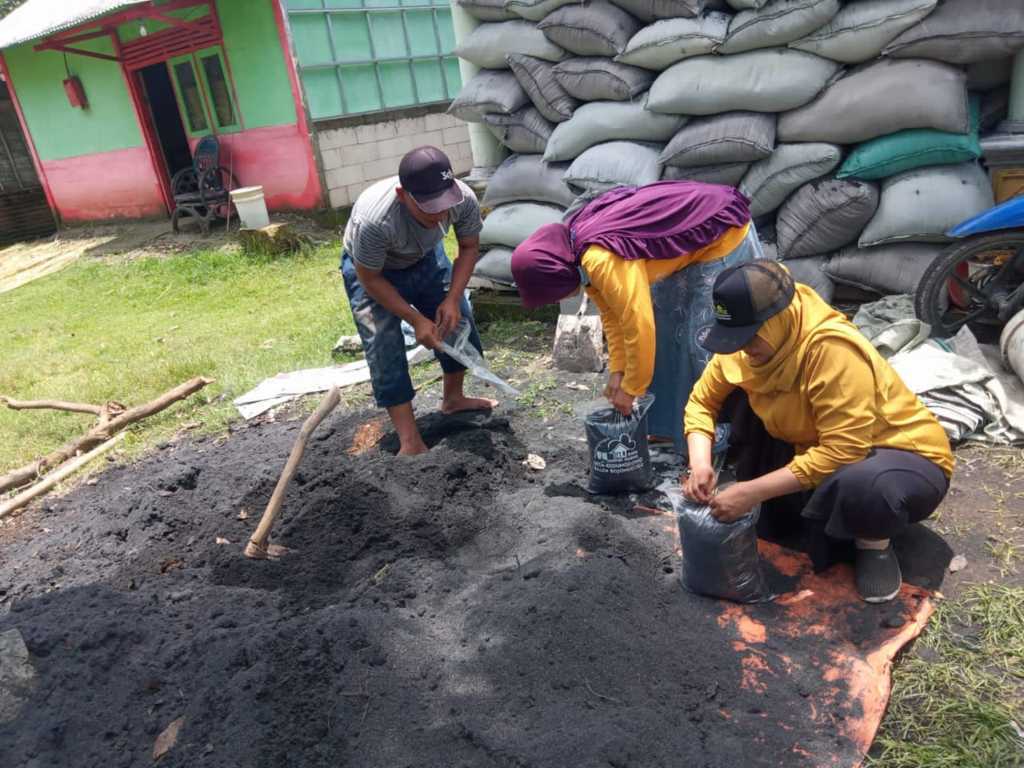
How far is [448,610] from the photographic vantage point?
7.23 ft

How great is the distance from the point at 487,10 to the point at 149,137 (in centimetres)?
819

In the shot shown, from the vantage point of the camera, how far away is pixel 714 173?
12.8 ft

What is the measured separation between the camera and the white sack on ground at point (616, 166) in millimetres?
→ 4000

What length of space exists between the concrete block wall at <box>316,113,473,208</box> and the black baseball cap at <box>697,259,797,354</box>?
27.1ft

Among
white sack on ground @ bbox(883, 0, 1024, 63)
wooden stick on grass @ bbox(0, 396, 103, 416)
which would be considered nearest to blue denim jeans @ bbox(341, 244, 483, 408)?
wooden stick on grass @ bbox(0, 396, 103, 416)

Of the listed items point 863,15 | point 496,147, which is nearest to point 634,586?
point 863,15

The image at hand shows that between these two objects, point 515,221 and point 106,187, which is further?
point 106,187

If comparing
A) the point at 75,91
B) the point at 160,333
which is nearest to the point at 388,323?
the point at 160,333

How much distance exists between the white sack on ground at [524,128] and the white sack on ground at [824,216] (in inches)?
59.6

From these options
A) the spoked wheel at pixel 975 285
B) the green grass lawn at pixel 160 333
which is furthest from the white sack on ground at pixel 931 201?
the green grass lawn at pixel 160 333

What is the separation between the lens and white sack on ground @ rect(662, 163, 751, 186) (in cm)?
385

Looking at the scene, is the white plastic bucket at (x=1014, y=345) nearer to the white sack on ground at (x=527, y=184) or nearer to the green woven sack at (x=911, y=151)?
the green woven sack at (x=911, y=151)

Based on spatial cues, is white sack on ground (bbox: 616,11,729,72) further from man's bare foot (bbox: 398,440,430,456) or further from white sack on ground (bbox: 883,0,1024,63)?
man's bare foot (bbox: 398,440,430,456)

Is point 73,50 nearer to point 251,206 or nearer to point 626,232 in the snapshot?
point 251,206
